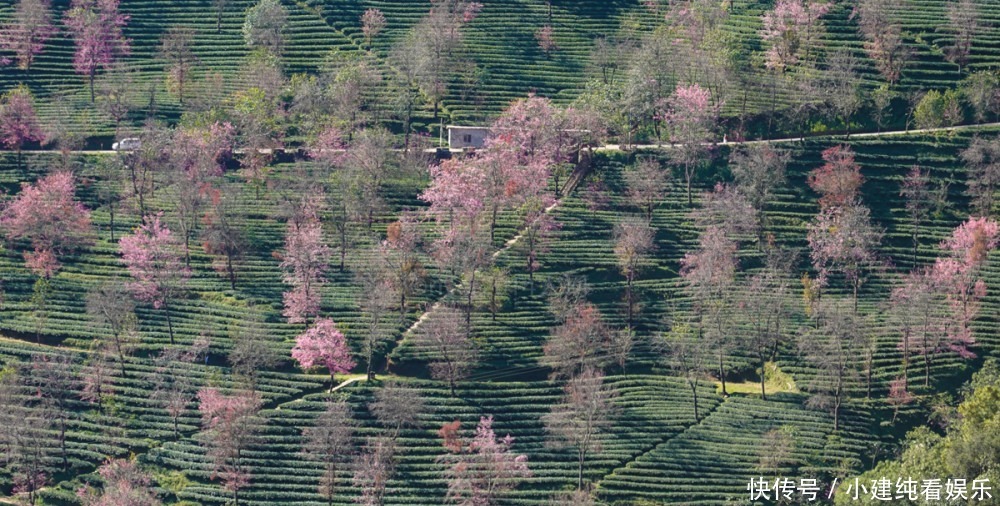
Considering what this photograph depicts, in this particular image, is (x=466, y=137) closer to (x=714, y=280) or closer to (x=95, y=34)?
(x=714, y=280)

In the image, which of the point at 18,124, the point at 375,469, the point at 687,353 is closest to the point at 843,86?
the point at 687,353

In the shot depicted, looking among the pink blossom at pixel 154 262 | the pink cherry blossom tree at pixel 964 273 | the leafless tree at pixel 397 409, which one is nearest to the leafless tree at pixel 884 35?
the pink cherry blossom tree at pixel 964 273

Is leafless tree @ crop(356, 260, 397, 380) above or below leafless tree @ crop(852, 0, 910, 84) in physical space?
below

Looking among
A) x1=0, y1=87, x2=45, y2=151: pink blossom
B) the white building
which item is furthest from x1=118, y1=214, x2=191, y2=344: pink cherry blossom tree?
the white building

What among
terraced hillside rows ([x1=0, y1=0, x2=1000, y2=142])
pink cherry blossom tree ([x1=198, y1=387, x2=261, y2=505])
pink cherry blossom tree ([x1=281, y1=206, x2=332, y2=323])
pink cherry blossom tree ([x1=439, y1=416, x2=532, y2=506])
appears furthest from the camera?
terraced hillside rows ([x1=0, y1=0, x2=1000, y2=142])

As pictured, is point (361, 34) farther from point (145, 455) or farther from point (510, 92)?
point (145, 455)

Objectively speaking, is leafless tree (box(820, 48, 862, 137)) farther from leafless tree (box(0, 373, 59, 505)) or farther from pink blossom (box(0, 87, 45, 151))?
leafless tree (box(0, 373, 59, 505))

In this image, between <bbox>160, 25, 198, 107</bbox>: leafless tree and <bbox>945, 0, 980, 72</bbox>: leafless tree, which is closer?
<bbox>945, 0, 980, 72</bbox>: leafless tree

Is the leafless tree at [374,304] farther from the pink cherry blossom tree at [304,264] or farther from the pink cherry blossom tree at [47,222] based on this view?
the pink cherry blossom tree at [47,222]
